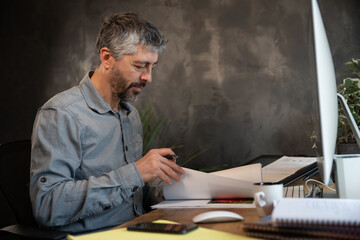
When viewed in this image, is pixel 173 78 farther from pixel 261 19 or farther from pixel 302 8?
pixel 302 8

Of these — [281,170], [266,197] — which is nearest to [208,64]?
[281,170]

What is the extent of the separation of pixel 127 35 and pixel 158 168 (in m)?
0.59

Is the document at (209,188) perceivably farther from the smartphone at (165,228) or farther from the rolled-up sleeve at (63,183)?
the smartphone at (165,228)

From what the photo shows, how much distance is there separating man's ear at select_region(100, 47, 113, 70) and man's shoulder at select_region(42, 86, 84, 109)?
0.16 m

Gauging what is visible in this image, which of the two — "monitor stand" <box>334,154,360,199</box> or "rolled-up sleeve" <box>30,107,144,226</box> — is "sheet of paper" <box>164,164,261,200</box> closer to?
"rolled-up sleeve" <box>30,107,144,226</box>

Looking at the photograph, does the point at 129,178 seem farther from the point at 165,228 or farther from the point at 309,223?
the point at 309,223

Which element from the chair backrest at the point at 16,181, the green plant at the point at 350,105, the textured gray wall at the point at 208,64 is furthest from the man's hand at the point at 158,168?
the textured gray wall at the point at 208,64

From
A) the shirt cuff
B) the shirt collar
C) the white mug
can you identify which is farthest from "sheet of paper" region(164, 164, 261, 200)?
the shirt collar

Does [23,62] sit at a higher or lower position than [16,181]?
higher

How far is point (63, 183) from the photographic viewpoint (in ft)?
4.42

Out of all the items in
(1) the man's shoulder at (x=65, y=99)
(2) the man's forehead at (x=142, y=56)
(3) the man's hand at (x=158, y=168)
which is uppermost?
(2) the man's forehead at (x=142, y=56)

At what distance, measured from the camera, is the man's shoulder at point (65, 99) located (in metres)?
1.48

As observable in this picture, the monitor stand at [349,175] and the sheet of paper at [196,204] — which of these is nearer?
the monitor stand at [349,175]

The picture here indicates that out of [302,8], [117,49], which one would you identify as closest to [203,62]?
[302,8]
